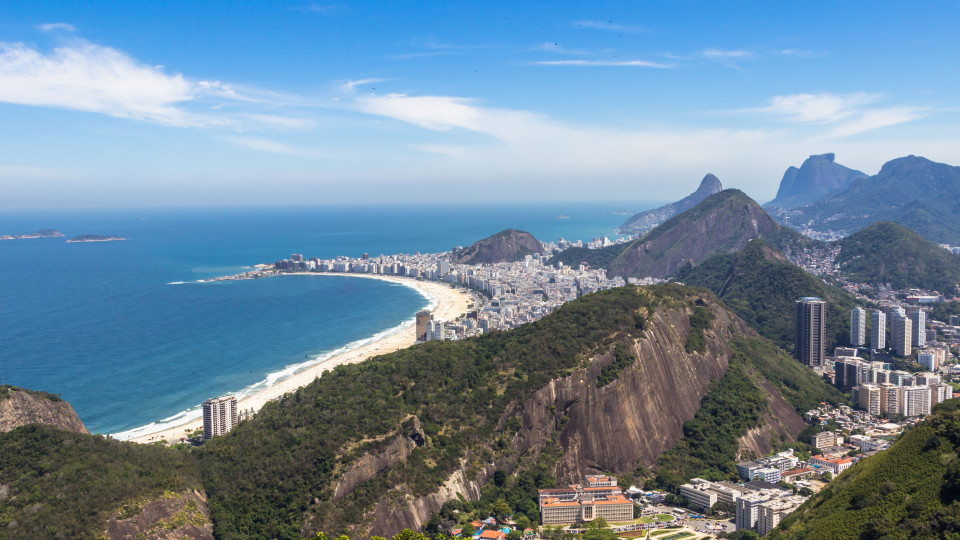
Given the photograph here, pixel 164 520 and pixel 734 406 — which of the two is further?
pixel 734 406

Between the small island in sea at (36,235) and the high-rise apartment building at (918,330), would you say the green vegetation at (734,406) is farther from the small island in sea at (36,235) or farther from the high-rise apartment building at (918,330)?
the small island in sea at (36,235)

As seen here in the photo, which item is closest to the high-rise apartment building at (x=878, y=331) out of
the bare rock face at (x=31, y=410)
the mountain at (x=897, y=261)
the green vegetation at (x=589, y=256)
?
the mountain at (x=897, y=261)

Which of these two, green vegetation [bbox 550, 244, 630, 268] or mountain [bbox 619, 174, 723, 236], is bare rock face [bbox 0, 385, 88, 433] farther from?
mountain [bbox 619, 174, 723, 236]

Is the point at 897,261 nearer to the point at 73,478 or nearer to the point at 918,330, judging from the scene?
the point at 918,330

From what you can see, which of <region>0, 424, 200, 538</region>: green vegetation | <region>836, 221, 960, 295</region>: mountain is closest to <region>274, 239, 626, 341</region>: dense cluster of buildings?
<region>836, 221, 960, 295</region>: mountain

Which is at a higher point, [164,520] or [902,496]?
[902,496]

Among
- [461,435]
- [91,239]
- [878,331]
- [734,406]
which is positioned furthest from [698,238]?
[91,239]
